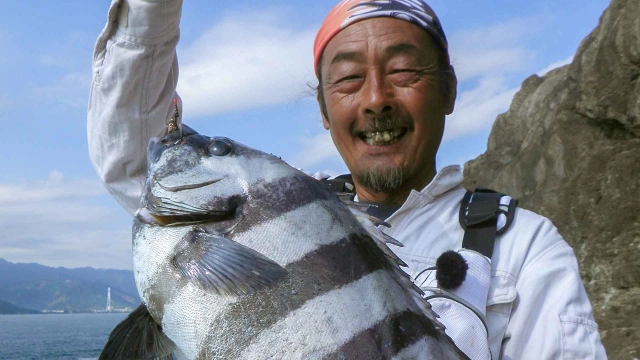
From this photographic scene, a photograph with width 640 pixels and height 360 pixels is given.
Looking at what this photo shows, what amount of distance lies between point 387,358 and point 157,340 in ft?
2.46

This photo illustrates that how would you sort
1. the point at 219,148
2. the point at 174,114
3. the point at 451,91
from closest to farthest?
1. the point at 219,148
2. the point at 174,114
3. the point at 451,91

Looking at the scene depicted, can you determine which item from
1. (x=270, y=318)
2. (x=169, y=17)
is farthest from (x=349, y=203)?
(x=169, y=17)

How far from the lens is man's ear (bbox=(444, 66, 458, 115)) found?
336 centimetres

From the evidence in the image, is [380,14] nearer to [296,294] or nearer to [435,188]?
[435,188]

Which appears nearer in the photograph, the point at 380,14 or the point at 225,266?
the point at 225,266

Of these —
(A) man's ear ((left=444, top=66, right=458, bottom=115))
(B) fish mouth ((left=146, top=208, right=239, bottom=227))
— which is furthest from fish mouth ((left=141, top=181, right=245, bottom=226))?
(A) man's ear ((left=444, top=66, right=458, bottom=115))

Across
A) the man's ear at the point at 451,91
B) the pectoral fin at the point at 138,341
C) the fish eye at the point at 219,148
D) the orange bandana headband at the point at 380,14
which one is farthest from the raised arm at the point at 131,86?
the man's ear at the point at 451,91

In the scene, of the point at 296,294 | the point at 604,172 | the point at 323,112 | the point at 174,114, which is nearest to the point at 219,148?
the point at 296,294

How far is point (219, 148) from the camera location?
209 cm

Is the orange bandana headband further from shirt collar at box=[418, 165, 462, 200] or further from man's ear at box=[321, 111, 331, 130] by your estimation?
shirt collar at box=[418, 165, 462, 200]

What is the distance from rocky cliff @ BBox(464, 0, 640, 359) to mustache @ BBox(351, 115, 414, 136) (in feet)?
31.2

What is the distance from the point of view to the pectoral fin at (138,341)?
1.94 m

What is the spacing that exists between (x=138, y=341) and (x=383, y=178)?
1.58 metres

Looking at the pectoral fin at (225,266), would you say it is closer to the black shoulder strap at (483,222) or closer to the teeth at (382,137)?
the black shoulder strap at (483,222)
